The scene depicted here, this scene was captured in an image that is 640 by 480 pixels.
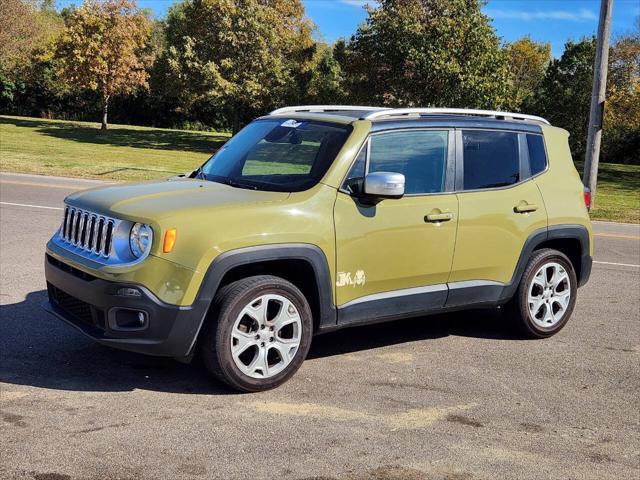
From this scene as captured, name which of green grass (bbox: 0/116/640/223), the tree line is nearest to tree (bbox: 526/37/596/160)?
the tree line

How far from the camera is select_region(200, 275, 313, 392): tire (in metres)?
4.64

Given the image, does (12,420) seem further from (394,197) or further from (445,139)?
(445,139)

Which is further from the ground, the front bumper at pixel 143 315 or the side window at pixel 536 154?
the side window at pixel 536 154

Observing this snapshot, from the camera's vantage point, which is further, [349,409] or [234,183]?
[234,183]

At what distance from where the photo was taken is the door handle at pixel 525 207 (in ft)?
19.6

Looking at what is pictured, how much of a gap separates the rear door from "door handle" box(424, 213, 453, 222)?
120 mm

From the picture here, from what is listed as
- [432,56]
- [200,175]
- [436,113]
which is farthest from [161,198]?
[432,56]

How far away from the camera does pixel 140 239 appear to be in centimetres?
455

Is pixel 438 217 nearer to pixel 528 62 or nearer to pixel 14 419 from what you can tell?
pixel 14 419

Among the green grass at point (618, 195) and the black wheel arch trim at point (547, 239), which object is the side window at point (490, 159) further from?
the green grass at point (618, 195)

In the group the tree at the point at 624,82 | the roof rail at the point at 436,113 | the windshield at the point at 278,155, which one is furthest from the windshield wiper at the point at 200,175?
the tree at the point at 624,82

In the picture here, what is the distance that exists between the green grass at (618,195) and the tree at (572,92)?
12.1 ft

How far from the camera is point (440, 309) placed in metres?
5.73

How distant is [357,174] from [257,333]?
1328 mm
